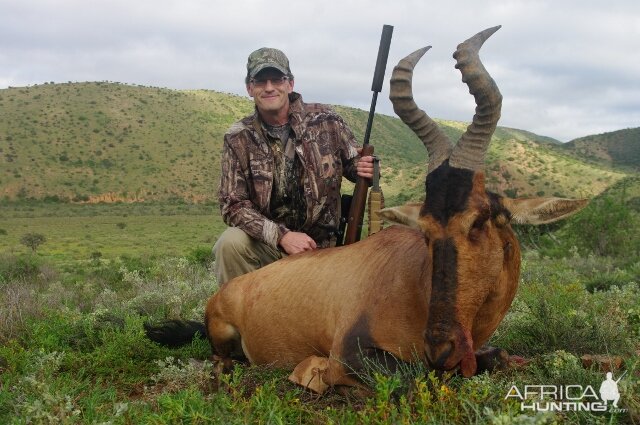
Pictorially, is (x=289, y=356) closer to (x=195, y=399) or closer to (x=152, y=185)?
(x=195, y=399)

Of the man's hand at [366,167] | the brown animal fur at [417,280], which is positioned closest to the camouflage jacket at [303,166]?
the man's hand at [366,167]

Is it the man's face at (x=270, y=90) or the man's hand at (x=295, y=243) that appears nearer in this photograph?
the man's hand at (x=295, y=243)

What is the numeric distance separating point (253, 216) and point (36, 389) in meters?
2.44

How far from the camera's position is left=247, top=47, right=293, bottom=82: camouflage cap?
19.8ft

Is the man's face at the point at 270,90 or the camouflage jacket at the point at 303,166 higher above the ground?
the man's face at the point at 270,90

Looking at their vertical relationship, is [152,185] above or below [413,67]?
below

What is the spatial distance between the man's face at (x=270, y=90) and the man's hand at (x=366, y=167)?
1013 mm

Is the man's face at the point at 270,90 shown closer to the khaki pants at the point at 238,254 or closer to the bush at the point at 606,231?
the khaki pants at the point at 238,254

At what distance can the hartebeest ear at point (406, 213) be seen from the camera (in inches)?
168

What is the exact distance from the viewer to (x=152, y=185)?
217 feet

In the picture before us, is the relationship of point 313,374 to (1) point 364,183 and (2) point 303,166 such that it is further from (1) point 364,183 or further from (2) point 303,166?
(2) point 303,166

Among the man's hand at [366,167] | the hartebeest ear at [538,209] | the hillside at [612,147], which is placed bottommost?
the hartebeest ear at [538,209]

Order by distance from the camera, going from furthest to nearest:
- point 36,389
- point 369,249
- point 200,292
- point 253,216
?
point 200,292
point 253,216
point 369,249
point 36,389

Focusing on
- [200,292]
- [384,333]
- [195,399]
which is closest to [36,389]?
[195,399]
